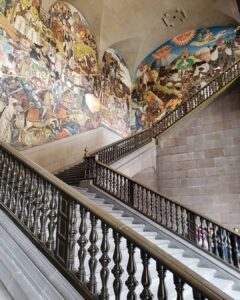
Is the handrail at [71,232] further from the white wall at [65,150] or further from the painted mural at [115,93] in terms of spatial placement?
the painted mural at [115,93]

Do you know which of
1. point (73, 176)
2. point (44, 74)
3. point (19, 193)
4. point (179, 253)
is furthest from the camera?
point (44, 74)

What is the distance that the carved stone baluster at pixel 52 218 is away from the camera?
303 centimetres

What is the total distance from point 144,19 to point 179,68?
3.00m

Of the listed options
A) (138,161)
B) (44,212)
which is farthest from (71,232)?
(138,161)

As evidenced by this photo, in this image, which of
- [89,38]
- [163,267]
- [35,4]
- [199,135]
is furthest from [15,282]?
[89,38]

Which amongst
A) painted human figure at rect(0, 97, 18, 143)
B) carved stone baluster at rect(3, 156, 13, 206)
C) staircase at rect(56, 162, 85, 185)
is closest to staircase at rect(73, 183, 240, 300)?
staircase at rect(56, 162, 85, 185)

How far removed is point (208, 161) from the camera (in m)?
9.36

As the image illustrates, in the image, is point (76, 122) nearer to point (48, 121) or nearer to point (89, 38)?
point (48, 121)

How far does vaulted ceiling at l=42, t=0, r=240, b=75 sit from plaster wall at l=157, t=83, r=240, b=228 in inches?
230

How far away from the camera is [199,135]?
9742 mm

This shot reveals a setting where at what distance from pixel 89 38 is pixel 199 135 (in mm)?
7012

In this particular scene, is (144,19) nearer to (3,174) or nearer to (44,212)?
(3,174)

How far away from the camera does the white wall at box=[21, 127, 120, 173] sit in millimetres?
9284

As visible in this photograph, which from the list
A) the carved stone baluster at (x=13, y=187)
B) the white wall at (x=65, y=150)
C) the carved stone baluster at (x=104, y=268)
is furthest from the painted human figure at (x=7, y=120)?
the carved stone baluster at (x=104, y=268)
